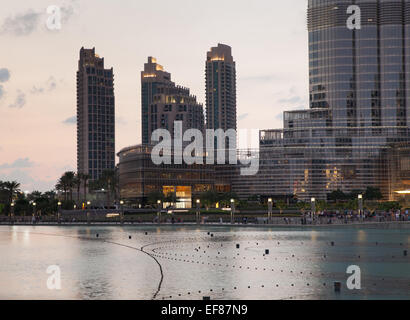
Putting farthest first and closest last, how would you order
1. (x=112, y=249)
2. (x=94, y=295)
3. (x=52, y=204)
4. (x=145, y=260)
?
(x=52, y=204)
(x=112, y=249)
(x=145, y=260)
(x=94, y=295)

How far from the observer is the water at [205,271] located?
30.0 meters

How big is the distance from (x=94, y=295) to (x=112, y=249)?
2712 centimetres

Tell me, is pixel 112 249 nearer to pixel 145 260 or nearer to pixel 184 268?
pixel 145 260

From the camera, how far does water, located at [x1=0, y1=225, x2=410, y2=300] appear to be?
30.0 m

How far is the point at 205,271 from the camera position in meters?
38.8

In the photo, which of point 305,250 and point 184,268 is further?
point 305,250

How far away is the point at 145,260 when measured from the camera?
150ft
